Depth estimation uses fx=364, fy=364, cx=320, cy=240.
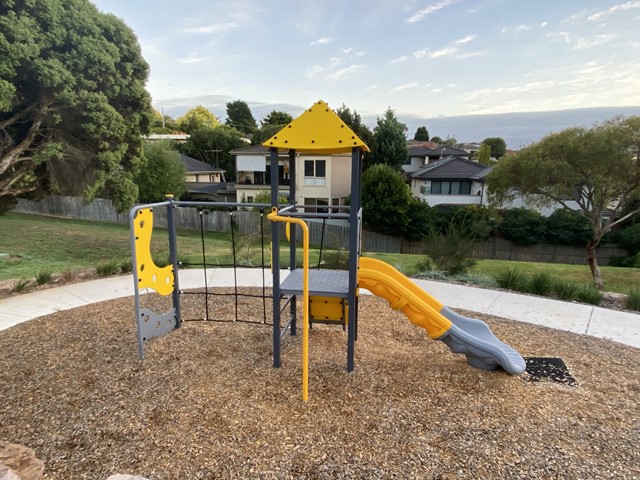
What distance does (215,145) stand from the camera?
130ft

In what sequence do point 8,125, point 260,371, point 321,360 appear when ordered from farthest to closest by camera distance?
point 8,125
point 321,360
point 260,371

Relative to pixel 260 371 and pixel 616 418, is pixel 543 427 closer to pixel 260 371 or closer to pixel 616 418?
A: pixel 616 418

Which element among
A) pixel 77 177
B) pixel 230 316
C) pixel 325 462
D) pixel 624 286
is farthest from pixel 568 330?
pixel 77 177

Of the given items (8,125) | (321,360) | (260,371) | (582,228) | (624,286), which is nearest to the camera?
(260,371)

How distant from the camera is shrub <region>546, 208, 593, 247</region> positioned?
63.1ft

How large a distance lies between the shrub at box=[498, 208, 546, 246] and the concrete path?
15.9 m

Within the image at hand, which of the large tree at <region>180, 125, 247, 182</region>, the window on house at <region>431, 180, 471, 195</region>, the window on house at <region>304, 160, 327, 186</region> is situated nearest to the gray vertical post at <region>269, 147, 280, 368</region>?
the window on house at <region>304, 160, 327, 186</region>

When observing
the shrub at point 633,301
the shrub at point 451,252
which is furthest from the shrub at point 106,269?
the shrub at point 633,301

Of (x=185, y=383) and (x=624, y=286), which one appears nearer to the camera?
(x=185, y=383)

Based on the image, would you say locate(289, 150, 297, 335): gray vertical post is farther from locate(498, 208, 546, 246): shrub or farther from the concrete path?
locate(498, 208, 546, 246): shrub

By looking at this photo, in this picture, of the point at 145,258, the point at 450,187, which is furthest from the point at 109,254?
the point at 450,187

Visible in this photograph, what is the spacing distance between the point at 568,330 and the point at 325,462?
3.84 metres

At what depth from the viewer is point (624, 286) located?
10.9 meters

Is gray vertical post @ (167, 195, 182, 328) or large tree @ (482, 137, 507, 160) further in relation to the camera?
large tree @ (482, 137, 507, 160)
